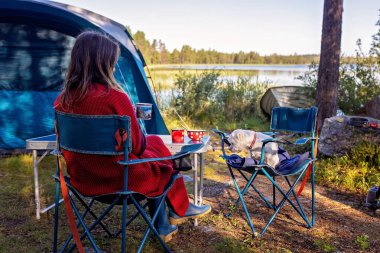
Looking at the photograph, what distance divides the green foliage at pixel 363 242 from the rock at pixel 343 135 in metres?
1.71

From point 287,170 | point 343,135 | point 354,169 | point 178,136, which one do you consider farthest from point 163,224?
point 343,135

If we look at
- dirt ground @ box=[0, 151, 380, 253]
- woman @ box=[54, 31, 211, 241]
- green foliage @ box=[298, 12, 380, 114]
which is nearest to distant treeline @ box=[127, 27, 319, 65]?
green foliage @ box=[298, 12, 380, 114]

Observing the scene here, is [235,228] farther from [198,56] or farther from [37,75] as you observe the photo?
[198,56]

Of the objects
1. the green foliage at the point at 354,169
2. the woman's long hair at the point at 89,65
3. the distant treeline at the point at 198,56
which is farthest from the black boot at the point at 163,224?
the distant treeline at the point at 198,56

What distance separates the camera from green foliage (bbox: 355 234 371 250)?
2324mm

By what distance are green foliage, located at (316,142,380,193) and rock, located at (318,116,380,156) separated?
8 cm

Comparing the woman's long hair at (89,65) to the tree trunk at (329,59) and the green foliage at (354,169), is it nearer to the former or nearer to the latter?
the green foliage at (354,169)

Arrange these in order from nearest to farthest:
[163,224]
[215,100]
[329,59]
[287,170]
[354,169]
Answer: [163,224], [287,170], [354,169], [329,59], [215,100]

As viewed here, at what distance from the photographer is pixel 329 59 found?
5008 millimetres

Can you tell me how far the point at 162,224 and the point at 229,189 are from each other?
1381 millimetres

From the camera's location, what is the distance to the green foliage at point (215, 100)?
7324 mm

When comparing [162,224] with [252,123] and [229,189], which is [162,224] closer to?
[229,189]

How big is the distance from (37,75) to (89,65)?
3059 millimetres

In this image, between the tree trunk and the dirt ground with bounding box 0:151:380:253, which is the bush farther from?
the dirt ground with bounding box 0:151:380:253
